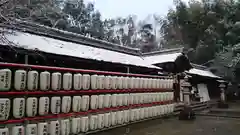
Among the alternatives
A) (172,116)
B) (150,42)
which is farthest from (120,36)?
(172,116)

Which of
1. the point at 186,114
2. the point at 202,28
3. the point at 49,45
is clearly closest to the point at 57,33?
the point at 49,45

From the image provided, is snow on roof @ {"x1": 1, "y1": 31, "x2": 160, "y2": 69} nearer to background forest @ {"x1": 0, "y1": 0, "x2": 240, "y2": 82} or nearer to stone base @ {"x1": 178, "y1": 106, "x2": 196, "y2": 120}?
stone base @ {"x1": 178, "y1": 106, "x2": 196, "y2": 120}

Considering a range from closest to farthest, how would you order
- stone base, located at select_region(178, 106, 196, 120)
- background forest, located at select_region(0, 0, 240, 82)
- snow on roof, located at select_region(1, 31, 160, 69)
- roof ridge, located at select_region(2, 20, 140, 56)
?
snow on roof, located at select_region(1, 31, 160, 69)
roof ridge, located at select_region(2, 20, 140, 56)
stone base, located at select_region(178, 106, 196, 120)
background forest, located at select_region(0, 0, 240, 82)

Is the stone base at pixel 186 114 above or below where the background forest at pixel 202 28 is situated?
below

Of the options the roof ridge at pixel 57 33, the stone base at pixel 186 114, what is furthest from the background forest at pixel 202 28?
the stone base at pixel 186 114

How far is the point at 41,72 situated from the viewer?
19.6ft

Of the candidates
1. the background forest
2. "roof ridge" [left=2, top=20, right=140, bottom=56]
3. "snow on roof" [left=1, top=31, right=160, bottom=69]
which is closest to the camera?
"snow on roof" [left=1, top=31, right=160, bottom=69]

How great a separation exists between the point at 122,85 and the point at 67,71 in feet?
9.25

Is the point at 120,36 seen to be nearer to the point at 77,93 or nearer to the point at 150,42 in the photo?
the point at 150,42

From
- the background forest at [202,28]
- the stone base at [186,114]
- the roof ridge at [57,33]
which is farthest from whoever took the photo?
the background forest at [202,28]

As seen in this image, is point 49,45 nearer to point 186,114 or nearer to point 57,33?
point 57,33

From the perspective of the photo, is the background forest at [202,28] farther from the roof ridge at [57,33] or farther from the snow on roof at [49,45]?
the snow on roof at [49,45]

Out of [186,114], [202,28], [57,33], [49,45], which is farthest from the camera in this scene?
[202,28]

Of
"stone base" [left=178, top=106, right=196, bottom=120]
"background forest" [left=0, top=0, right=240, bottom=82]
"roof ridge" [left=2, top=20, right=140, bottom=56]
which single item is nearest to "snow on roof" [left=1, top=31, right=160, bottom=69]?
"roof ridge" [left=2, top=20, right=140, bottom=56]
